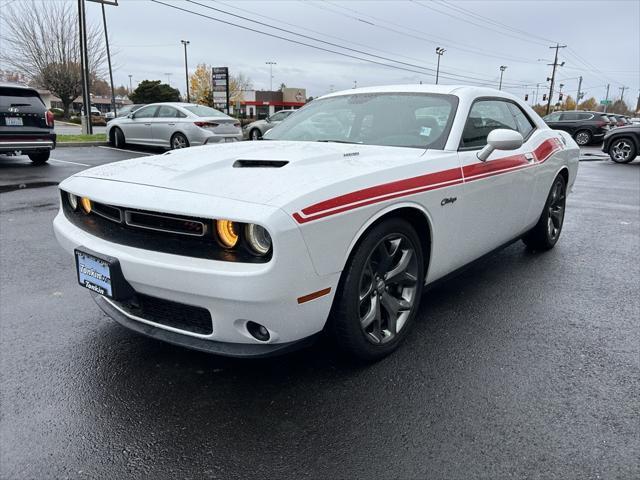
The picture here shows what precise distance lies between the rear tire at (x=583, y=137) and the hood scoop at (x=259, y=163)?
2356 centimetres

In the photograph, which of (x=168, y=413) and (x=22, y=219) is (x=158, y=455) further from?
(x=22, y=219)

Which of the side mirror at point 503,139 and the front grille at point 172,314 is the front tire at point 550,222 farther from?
the front grille at point 172,314

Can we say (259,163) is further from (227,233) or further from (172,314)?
(172,314)

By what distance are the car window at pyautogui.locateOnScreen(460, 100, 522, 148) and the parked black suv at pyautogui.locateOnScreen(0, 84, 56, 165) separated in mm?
9594

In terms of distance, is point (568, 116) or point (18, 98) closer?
point (18, 98)

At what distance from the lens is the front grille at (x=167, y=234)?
6.91 feet

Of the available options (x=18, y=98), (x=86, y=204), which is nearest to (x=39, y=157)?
(x=18, y=98)

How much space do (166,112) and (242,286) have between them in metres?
12.6

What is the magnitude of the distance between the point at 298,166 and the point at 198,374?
1171 millimetres

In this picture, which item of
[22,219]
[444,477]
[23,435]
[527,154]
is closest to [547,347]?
[444,477]

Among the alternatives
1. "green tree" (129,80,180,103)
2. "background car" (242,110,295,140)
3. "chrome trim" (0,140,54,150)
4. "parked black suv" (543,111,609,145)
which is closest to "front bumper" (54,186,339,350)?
"chrome trim" (0,140,54,150)

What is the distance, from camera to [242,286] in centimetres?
200

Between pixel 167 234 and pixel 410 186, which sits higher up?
pixel 410 186

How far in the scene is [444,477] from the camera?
1879 millimetres
